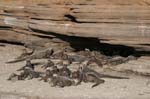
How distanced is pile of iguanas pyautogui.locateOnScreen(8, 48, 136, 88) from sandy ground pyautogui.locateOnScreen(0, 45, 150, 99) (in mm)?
265

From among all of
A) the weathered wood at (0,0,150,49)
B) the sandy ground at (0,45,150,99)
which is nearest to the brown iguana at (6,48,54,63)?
the weathered wood at (0,0,150,49)

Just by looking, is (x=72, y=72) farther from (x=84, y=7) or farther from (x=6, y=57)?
(x=6, y=57)

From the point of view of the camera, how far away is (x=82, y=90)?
42.2ft

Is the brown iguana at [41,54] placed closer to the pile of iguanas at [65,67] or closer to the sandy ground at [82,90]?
the pile of iguanas at [65,67]

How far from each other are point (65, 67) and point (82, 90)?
1851 millimetres

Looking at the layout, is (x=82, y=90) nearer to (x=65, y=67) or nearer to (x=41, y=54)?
(x=65, y=67)

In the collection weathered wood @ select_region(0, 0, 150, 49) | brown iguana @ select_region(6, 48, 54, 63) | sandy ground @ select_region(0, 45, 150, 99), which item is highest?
weathered wood @ select_region(0, 0, 150, 49)

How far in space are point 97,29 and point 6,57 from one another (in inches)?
168

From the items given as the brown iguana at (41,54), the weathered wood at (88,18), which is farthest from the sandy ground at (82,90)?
the brown iguana at (41,54)

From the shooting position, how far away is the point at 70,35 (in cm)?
1584

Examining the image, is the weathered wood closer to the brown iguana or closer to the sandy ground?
the brown iguana

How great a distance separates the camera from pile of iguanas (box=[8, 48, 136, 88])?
45.0ft

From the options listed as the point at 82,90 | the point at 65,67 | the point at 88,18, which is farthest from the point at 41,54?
the point at 82,90

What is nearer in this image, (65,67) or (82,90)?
(82,90)
